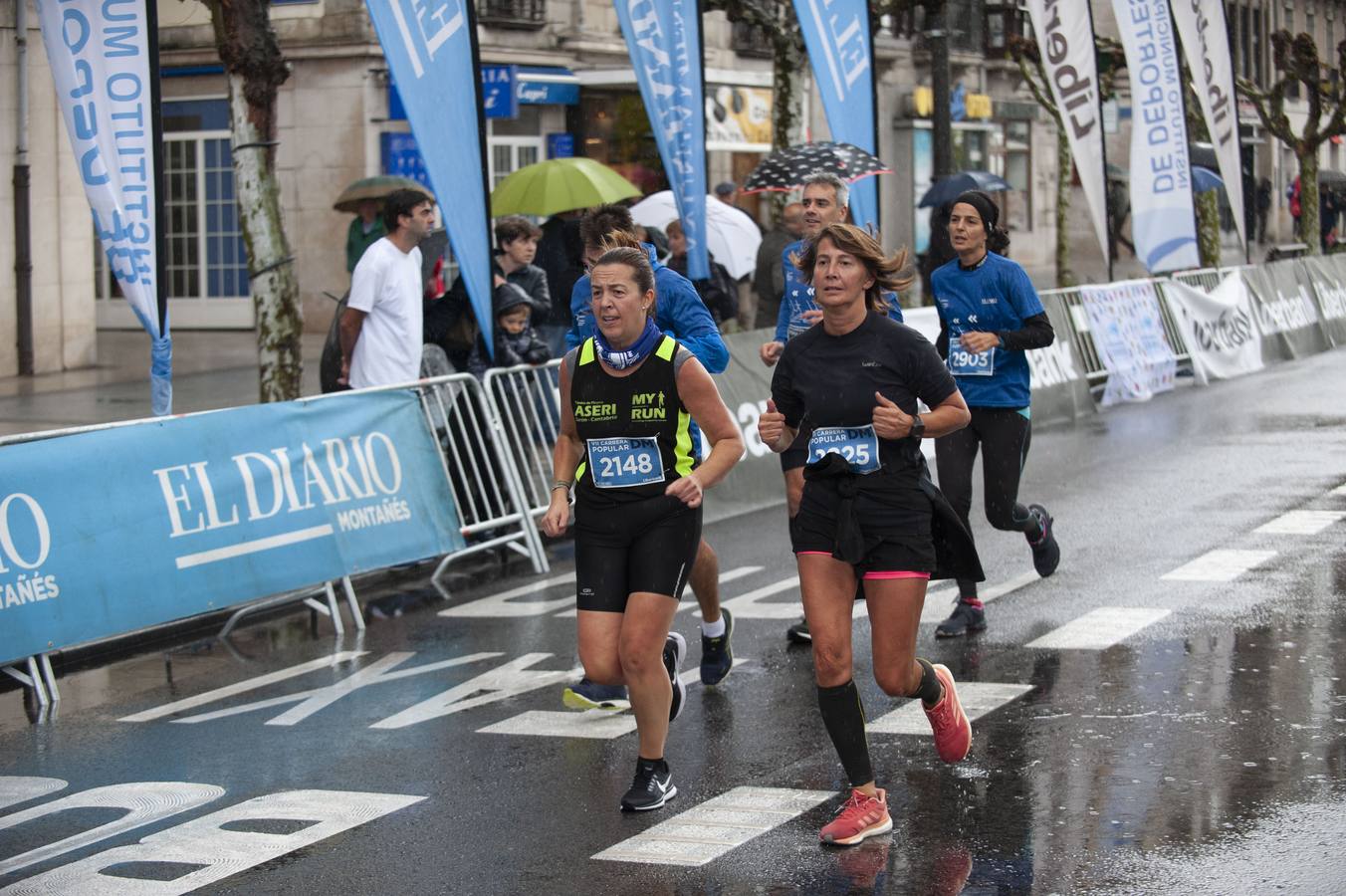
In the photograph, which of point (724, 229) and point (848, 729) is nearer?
point (848, 729)

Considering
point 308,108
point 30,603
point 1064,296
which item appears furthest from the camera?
point 308,108

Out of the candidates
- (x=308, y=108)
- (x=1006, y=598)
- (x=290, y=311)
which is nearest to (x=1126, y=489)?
(x=1006, y=598)

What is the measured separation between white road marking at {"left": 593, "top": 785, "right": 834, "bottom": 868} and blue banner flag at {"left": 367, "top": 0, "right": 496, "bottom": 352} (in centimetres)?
589

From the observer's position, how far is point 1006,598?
382 inches

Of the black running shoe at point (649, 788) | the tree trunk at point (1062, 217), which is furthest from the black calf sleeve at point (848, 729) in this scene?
the tree trunk at point (1062, 217)

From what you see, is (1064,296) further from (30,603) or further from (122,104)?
(30,603)

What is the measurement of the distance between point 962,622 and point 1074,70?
11.0 m

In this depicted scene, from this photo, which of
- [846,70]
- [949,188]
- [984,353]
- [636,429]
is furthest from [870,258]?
[949,188]

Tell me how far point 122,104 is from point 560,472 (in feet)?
14.5

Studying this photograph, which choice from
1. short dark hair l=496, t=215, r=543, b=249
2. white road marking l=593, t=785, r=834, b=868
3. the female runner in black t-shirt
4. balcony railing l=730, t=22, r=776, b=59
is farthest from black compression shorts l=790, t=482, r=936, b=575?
balcony railing l=730, t=22, r=776, b=59

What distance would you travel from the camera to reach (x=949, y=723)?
6.30m

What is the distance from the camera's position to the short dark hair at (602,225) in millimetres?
7500

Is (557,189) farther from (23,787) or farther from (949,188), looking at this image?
(23,787)

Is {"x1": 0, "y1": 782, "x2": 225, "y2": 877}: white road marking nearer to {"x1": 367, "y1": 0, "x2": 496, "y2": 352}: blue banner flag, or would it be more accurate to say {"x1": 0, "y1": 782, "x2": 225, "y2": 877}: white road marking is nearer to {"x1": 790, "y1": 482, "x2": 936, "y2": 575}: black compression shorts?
{"x1": 790, "y1": 482, "x2": 936, "y2": 575}: black compression shorts
